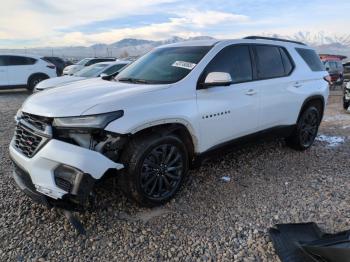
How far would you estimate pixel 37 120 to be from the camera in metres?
3.35

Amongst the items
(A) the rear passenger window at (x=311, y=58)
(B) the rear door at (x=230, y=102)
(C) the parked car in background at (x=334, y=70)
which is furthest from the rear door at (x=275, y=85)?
(C) the parked car in background at (x=334, y=70)

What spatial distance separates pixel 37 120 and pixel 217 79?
187 cm

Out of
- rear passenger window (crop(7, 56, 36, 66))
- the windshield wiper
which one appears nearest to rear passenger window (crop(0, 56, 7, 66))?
rear passenger window (crop(7, 56, 36, 66))

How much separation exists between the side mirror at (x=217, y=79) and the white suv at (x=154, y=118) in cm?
1

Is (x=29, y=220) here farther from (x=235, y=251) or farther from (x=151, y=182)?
(x=235, y=251)

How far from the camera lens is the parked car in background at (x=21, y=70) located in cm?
1484

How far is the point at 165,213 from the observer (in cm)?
366

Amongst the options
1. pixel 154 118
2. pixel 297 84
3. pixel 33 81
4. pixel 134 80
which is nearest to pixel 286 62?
pixel 297 84

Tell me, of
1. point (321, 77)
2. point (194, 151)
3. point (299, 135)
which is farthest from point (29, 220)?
point (321, 77)

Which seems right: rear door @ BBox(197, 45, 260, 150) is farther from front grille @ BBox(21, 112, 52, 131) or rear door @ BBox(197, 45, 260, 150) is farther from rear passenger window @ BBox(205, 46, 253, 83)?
front grille @ BBox(21, 112, 52, 131)

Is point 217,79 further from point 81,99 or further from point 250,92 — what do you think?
point 81,99

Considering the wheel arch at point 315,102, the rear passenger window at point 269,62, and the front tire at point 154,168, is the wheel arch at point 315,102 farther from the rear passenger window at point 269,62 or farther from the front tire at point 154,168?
the front tire at point 154,168

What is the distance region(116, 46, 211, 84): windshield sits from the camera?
13.1ft

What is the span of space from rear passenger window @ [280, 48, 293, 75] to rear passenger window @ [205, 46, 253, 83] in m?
0.91
